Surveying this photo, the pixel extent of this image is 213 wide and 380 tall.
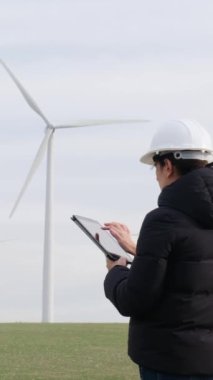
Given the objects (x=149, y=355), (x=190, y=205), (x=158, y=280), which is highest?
(x=190, y=205)

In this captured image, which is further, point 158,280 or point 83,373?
point 83,373

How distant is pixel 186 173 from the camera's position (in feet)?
18.9

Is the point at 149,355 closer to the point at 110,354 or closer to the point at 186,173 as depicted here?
the point at 186,173

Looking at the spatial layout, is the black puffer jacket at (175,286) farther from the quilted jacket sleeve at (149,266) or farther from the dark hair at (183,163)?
the dark hair at (183,163)

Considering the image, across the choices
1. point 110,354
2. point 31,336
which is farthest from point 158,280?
point 31,336

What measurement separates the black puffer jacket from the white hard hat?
0.52 feet

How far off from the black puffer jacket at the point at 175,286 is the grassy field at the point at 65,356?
12.1 metres

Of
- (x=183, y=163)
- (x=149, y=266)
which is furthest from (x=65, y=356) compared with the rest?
(x=149, y=266)

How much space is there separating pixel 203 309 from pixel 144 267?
1.24ft

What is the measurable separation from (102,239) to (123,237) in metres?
0.18

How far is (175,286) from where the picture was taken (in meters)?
5.54

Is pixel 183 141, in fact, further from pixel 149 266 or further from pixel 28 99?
pixel 28 99

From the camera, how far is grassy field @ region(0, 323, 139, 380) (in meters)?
18.2

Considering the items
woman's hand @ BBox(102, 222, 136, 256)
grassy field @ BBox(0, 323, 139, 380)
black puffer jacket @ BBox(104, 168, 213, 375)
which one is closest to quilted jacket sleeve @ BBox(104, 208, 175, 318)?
black puffer jacket @ BBox(104, 168, 213, 375)
